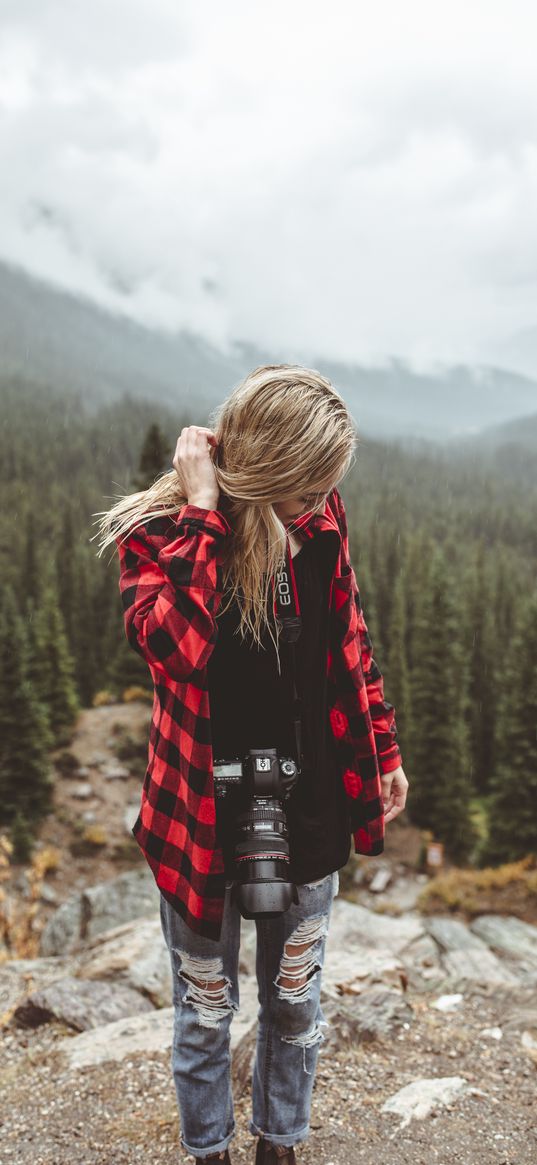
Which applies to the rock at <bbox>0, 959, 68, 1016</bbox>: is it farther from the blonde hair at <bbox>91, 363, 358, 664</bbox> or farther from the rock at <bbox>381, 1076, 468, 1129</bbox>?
the blonde hair at <bbox>91, 363, 358, 664</bbox>

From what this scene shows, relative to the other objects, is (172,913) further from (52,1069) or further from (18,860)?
(18,860)

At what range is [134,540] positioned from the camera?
2449mm

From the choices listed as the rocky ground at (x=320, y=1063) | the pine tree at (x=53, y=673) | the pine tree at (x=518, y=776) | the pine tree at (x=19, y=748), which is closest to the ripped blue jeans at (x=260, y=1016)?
the rocky ground at (x=320, y=1063)

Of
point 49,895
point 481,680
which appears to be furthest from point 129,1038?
point 481,680

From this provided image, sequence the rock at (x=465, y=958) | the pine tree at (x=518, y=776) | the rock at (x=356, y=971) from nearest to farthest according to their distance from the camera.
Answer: the rock at (x=356, y=971) → the rock at (x=465, y=958) → the pine tree at (x=518, y=776)

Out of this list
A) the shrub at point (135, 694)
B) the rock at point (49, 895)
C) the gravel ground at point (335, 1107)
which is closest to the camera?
the gravel ground at point (335, 1107)

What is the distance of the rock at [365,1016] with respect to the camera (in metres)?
4.82

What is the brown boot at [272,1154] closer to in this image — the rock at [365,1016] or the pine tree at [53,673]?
the rock at [365,1016]

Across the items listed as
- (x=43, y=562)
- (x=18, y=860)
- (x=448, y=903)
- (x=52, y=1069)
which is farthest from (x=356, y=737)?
(x=43, y=562)

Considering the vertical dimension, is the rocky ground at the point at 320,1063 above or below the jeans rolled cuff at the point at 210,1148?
below

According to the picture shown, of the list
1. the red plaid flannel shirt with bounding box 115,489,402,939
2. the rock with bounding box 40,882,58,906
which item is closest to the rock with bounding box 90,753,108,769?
the rock with bounding box 40,882,58,906

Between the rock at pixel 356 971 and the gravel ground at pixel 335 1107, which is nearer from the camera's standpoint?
the gravel ground at pixel 335 1107

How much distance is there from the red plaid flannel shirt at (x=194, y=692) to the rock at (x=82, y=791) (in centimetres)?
3240

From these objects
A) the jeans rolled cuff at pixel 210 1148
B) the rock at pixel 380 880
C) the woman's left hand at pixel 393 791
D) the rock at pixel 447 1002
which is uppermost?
the woman's left hand at pixel 393 791
